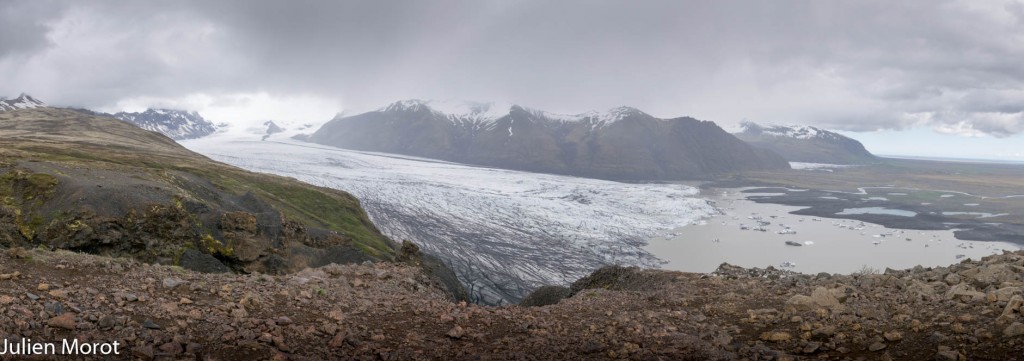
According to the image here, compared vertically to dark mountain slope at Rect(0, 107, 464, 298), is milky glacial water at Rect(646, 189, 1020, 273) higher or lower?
lower

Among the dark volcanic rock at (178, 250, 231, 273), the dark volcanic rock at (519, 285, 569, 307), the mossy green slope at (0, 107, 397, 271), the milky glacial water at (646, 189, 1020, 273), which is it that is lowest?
the milky glacial water at (646, 189, 1020, 273)

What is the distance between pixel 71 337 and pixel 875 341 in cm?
1220

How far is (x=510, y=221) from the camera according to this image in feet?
323

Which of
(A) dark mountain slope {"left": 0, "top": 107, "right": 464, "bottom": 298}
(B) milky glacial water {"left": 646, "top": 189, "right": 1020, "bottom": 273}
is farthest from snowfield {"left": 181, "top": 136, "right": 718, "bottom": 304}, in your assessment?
(A) dark mountain slope {"left": 0, "top": 107, "right": 464, "bottom": 298}

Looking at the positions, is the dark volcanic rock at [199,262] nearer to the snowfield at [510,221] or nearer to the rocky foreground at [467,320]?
the rocky foreground at [467,320]

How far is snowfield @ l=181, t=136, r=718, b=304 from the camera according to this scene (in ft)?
244

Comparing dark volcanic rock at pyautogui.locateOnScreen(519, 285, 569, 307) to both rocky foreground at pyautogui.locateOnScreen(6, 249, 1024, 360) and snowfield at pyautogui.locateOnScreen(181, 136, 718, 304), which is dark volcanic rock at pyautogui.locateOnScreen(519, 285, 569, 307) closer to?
rocky foreground at pyautogui.locateOnScreen(6, 249, 1024, 360)

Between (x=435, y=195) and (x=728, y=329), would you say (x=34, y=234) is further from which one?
(x=435, y=195)

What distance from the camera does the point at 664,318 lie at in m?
10.7

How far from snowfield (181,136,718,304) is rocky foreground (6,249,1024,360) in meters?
50.1

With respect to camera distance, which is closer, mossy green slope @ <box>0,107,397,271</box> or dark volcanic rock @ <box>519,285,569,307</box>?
mossy green slope @ <box>0,107,397,271</box>

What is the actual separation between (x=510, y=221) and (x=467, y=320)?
8844 cm

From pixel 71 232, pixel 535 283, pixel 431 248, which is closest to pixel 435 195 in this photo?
pixel 431 248

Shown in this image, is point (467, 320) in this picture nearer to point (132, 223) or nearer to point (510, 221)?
point (132, 223)
